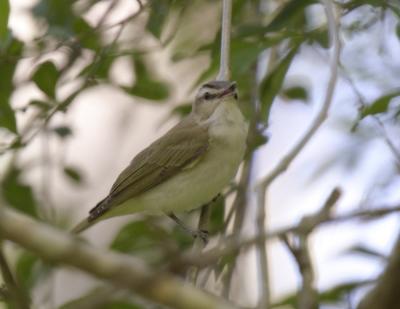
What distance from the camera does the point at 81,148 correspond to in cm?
667

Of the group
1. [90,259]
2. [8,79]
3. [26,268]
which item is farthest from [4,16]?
[90,259]

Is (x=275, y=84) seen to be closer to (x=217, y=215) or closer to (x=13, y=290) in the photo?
(x=217, y=215)

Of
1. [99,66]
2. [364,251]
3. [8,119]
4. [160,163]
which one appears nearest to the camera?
[364,251]

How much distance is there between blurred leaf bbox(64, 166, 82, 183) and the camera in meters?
4.89

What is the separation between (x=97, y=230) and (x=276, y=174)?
444 cm

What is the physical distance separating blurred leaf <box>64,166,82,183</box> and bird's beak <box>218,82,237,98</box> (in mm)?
1336

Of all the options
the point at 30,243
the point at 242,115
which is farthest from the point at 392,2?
the point at 30,243

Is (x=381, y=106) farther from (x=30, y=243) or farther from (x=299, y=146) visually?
(x=30, y=243)

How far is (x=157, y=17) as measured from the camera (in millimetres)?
3939

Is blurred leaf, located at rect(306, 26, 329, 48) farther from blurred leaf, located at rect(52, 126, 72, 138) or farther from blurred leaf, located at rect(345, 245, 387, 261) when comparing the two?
blurred leaf, located at rect(52, 126, 72, 138)

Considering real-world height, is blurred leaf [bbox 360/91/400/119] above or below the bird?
below

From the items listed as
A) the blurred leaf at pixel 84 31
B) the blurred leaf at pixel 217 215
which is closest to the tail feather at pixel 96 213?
the blurred leaf at pixel 217 215

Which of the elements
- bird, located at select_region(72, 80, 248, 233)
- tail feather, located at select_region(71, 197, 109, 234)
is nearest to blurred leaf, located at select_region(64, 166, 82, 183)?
bird, located at select_region(72, 80, 248, 233)

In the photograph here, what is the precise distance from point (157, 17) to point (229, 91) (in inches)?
19.7
